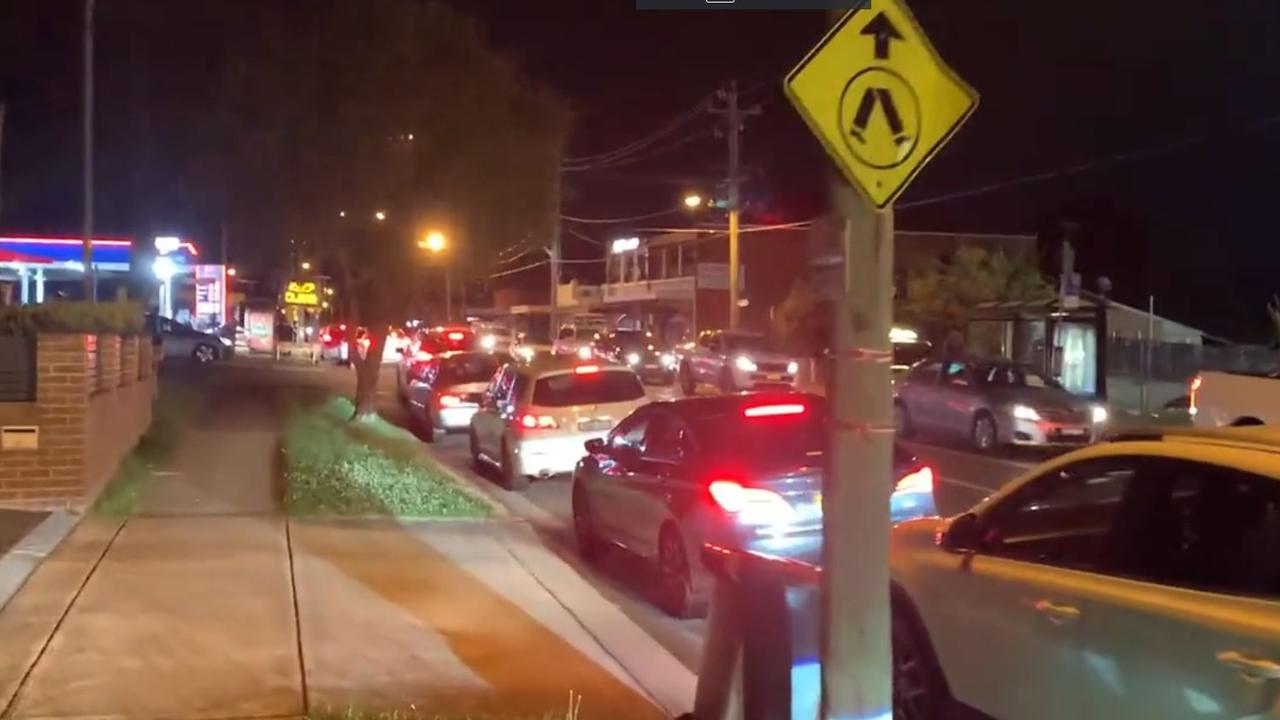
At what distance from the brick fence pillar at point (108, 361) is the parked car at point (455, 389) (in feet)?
24.4

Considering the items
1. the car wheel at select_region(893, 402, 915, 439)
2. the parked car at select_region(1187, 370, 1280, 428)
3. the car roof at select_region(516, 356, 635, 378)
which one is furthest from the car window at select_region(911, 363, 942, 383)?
the car roof at select_region(516, 356, 635, 378)

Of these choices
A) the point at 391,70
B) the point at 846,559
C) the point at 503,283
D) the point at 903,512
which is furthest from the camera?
the point at 503,283

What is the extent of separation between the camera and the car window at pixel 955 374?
23547mm

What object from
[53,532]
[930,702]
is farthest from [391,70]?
[930,702]

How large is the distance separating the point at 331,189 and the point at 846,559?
18.9m

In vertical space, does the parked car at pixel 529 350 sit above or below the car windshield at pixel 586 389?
above

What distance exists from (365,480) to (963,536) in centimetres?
990

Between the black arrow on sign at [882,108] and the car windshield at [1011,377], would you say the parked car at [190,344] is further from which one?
the black arrow on sign at [882,108]

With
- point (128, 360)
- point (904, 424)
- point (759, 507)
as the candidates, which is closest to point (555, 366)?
point (128, 360)

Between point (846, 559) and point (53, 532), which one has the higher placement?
point (846, 559)

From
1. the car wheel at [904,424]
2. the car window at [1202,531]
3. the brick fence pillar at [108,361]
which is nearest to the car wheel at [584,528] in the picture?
the brick fence pillar at [108,361]

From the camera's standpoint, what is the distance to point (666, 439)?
1102 centimetres

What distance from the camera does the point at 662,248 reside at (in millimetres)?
69812

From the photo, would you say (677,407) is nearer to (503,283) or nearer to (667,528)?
(667,528)
